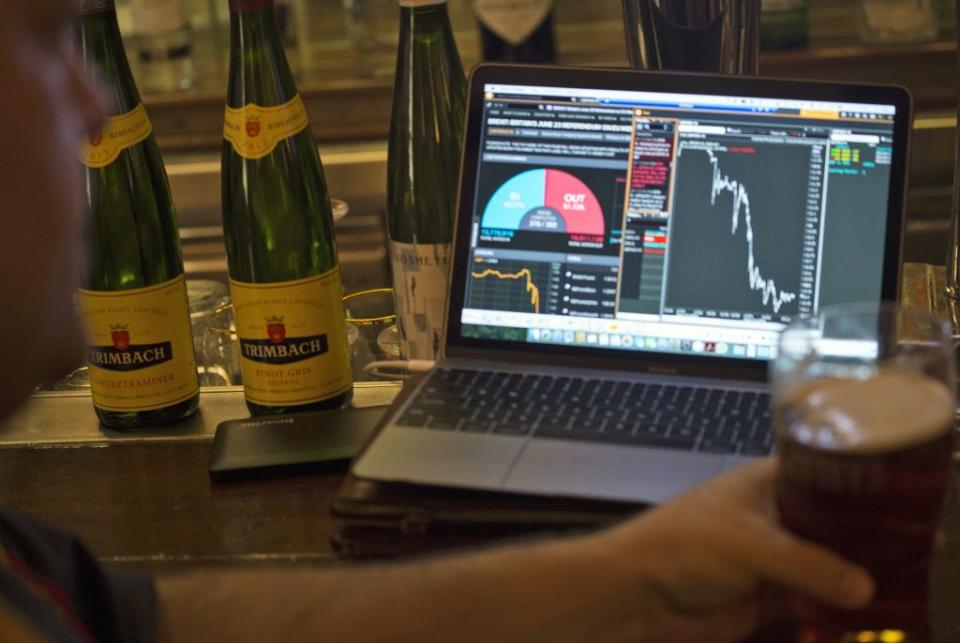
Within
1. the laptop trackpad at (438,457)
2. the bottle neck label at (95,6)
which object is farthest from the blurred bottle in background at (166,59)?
the laptop trackpad at (438,457)

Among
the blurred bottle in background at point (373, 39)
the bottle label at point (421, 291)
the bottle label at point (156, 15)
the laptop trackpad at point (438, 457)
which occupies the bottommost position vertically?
the laptop trackpad at point (438, 457)

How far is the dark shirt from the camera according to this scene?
2.61ft

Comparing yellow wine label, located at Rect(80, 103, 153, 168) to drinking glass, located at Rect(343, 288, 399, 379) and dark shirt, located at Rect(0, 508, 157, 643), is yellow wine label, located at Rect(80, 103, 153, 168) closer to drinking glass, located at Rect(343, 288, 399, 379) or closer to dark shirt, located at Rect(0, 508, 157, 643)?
drinking glass, located at Rect(343, 288, 399, 379)

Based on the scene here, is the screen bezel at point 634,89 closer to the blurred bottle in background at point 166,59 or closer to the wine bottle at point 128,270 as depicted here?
the wine bottle at point 128,270

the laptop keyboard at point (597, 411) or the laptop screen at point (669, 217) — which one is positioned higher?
the laptop screen at point (669, 217)

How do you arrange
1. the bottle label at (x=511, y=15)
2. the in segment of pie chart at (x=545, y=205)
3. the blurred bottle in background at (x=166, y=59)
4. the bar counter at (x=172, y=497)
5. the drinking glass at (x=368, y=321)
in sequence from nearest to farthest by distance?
the bar counter at (x=172, y=497), the in segment of pie chart at (x=545, y=205), the drinking glass at (x=368, y=321), the bottle label at (x=511, y=15), the blurred bottle in background at (x=166, y=59)

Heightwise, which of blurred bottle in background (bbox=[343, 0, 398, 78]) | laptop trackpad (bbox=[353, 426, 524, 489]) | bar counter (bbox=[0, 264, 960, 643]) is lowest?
bar counter (bbox=[0, 264, 960, 643])

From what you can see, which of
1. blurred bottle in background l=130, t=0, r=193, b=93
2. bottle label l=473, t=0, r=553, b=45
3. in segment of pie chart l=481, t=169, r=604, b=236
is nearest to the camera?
in segment of pie chart l=481, t=169, r=604, b=236

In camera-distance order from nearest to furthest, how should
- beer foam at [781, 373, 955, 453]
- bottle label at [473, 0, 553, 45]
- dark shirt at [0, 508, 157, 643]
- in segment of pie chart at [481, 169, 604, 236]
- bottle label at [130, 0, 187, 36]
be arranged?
beer foam at [781, 373, 955, 453] < dark shirt at [0, 508, 157, 643] < in segment of pie chart at [481, 169, 604, 236] < bottle label at [473, 0, 553, 45] < bottle label at [130, 0, 187, 36]

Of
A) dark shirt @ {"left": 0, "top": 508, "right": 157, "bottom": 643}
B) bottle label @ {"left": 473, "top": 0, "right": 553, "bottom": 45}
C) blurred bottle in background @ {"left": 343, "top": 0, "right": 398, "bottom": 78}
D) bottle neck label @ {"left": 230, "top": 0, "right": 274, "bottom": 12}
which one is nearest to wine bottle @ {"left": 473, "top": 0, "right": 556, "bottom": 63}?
bottle label @ {"left": 473, "top": 0, "right": 553, "bottom": 45}

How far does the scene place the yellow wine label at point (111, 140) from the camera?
3.64 feet

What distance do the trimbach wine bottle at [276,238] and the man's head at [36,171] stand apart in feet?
0.99

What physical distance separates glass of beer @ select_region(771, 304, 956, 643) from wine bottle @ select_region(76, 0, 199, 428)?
58 centimetres

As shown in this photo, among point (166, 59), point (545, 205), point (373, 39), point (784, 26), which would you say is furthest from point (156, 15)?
point (545, 205)
